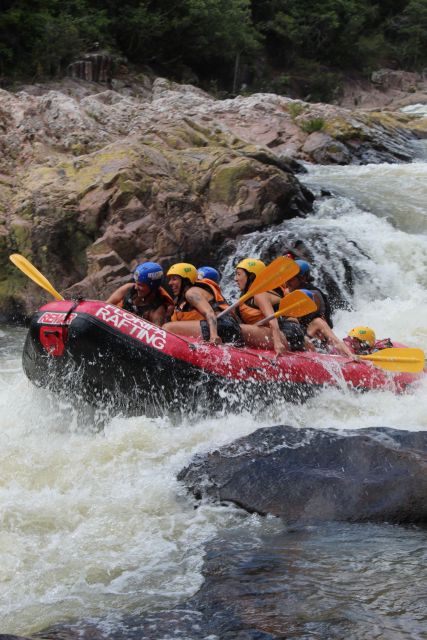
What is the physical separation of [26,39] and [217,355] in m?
18.1

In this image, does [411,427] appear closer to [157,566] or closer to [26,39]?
[157,566]

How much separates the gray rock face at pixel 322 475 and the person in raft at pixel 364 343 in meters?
2.04

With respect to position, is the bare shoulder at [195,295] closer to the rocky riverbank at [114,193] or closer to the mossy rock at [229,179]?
the rocky riverbank at [114,193]

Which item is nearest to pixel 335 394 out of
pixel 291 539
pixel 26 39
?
pixel 291 539

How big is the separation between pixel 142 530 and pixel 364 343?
350 cm

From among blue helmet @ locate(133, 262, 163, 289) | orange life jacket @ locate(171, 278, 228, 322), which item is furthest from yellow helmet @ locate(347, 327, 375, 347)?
blue helmet @ locate(133, 262, 163, 289)

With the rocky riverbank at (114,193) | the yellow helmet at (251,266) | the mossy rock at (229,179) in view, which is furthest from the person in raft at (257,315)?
the mossy rock at (229,179)

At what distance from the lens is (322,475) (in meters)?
4.64

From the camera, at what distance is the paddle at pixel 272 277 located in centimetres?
621

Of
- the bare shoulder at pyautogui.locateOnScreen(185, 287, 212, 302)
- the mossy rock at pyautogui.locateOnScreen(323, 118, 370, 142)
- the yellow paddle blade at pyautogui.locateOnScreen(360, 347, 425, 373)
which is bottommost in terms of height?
the yellow paddle blade at pyautogui.locateOnScreen(360, 347, 425, 373)

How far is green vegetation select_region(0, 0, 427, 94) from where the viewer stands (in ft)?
70.2

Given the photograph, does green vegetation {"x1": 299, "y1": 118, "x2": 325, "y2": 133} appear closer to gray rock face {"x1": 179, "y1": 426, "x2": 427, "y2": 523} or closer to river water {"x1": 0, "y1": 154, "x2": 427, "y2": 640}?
river water {"x1": 0, "y1": 154, "x2": 427, "y2": 640}

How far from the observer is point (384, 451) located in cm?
474

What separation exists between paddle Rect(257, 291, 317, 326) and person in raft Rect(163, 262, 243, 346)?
0.28 metres
